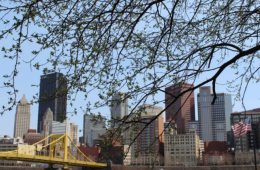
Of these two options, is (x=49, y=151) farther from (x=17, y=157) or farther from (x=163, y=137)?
(x=163, y=137)

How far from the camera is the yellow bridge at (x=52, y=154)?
56.4m

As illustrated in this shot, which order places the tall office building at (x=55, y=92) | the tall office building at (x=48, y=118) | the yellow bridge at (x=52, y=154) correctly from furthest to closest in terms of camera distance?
the yellow bridge at (x=52, y=154), the tall office building at (x=48, y=118), the tall office building at (x=55, y=92)

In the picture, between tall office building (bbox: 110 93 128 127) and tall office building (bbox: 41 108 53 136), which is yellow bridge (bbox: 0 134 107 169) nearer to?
tall office building (bbox: 41 108 53 136)

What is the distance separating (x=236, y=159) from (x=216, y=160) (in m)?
5.04

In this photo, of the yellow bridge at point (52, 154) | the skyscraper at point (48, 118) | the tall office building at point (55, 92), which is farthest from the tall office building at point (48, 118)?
the yellow bridge at point (52, 154)

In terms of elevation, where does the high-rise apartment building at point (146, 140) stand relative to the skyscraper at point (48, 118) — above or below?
below

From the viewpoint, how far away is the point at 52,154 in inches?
2869

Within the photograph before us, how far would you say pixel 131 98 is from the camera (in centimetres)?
671

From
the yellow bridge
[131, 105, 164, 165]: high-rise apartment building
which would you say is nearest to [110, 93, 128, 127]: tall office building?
[131, 105, 164, 165]: high-rise apartment building

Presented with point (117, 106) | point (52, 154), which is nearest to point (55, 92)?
point (117, 106)

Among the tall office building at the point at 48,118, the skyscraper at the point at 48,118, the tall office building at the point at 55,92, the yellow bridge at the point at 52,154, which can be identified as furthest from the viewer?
the yellow bridge at the point at 52,154

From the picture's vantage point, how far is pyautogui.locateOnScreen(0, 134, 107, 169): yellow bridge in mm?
56406

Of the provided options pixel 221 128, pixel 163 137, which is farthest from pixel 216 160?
pixel 163 137

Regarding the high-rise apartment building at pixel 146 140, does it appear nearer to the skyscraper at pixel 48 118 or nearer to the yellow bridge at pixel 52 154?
the skyscraper at pixel 48 118
